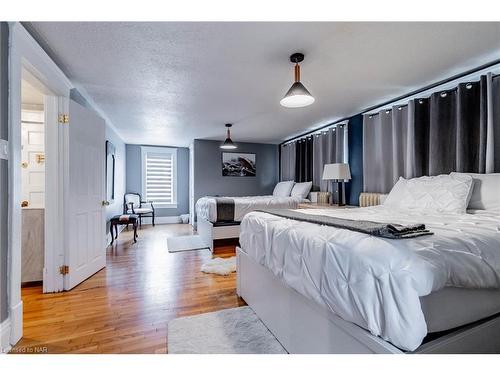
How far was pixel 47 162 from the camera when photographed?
8.13ft

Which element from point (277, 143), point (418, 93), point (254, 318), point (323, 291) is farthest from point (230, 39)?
point (277, 143)

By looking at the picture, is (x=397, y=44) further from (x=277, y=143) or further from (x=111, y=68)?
(x=277, y=143)

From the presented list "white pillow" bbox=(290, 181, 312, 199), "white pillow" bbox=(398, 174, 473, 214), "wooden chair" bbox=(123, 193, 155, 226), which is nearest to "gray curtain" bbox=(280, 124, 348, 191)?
"white pillow" bbox=(290, 181, 312, 199)

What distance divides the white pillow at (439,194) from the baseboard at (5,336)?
3.48 m

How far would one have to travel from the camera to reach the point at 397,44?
2.05 m

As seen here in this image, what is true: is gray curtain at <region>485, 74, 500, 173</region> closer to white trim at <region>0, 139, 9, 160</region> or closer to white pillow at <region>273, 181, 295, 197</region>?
white pillow at <region>273, 181, 295, 197</region>

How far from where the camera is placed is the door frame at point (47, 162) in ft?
5.40

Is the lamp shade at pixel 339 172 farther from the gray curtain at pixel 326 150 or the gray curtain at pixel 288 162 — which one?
the gray curtain at pixel 288 162

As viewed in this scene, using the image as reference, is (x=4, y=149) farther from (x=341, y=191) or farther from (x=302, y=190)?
(x=302, y=190)

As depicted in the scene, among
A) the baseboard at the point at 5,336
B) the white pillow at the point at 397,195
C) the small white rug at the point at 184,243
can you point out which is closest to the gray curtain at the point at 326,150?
the white pillow at the point at 397,195

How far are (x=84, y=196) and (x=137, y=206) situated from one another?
155 inches

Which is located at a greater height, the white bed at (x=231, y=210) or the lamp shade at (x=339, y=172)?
the lamp shade at (x=339, y=172)

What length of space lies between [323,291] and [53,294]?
280cm

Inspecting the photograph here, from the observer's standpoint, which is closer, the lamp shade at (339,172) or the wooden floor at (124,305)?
the wooden floor at (124,305)
